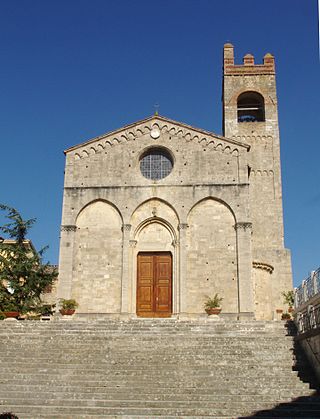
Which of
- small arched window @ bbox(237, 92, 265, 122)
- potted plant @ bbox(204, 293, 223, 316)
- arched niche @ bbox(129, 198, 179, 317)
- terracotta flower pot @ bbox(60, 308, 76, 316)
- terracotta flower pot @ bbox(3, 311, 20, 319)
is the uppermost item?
small arched window @ bbox(237, 92, 265, 122)

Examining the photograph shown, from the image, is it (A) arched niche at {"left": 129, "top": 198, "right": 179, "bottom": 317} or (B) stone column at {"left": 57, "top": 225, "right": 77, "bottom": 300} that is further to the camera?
(A) arched niche at {"left": 129, "top": 198, "right": 179, "bottom": 317}

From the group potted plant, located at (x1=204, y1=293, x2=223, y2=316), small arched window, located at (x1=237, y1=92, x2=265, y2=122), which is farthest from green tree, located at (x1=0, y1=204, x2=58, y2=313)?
small arched window, located at (x1=237, y1=92, x2=265, y2=122)

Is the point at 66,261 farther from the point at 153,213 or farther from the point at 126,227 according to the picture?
the point at 153,213

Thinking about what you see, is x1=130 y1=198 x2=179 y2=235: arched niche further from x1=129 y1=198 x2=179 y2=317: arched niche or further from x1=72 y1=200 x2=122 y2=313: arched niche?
x1=72 y1=200 x2=122 y2=313: arched niche

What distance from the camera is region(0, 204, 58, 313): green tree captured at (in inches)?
901

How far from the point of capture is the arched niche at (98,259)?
23875 mm

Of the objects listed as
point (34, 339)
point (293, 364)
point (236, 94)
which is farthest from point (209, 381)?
point (236, 94)

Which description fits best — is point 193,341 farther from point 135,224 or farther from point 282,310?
point 282,310

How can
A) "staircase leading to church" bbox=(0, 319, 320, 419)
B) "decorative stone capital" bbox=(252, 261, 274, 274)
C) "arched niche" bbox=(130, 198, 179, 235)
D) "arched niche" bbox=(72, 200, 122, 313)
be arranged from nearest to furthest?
"staircase leading to church" bbox=(0, 319, 320, 419) < "arched niche" bbox=(72, 200, 122, 313) < "arched niche" bbox=(130, 198, 179, 235) < "decorative stone capital" bbox=(252, 261, 274, 274)

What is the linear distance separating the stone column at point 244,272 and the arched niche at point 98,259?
538 cm

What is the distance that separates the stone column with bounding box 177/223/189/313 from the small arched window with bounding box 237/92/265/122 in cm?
1361

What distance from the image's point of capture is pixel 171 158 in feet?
85.1

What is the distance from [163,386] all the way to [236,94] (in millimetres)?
24581

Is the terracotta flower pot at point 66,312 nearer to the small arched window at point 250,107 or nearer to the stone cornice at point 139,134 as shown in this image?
the stone cornice at point 139,134
